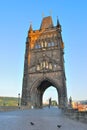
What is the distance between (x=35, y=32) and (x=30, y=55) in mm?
7739

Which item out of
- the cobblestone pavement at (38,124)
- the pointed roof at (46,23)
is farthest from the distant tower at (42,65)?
the cobblestone pavement at (38,124)

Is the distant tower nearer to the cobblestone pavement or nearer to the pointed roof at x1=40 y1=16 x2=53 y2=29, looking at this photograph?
the pointed roof at x1=40 y1=16 x2=53 y2=29

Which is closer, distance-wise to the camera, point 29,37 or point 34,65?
point 34,65

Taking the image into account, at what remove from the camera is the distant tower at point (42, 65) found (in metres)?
41.1

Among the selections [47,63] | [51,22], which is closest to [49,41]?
[47,63]

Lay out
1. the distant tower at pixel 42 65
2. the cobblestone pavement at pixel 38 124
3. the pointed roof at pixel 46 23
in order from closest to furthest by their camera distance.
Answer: the cobblestone pavement at pixel 38 124 → the distant tower at pixel 42 65 → the pointed roof at pixel 46 23

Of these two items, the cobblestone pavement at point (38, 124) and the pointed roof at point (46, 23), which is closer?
the cobblestone pavement at point (38, 124)

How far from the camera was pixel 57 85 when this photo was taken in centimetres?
4075

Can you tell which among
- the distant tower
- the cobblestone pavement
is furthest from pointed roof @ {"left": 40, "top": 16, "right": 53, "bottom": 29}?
the cobblestone pavement

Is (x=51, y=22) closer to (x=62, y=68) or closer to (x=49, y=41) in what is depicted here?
(x=49, y=41)

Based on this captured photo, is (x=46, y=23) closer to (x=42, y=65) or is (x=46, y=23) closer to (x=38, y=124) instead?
(x=42, y=65)

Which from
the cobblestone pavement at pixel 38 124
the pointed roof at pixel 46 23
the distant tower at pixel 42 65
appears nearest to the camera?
the cobblestone pavement at pixel 38 124

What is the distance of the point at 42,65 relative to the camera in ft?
143

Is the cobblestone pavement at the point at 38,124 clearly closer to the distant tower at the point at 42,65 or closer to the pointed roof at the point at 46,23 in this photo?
the distant tower at the point at 42,65
